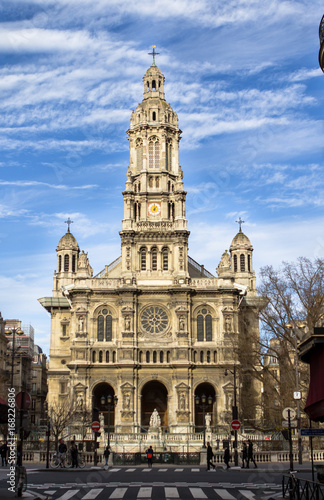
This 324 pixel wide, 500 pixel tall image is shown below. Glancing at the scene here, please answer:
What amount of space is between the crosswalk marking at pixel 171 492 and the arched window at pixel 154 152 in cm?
6310

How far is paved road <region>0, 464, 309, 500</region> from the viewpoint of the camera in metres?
23.7

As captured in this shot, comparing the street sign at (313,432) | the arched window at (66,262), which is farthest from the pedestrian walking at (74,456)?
the arched window at (66,262)

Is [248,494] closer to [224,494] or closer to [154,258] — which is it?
[224,494]

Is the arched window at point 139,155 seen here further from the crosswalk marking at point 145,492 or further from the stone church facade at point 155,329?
the crosswalk marking at point 145,492

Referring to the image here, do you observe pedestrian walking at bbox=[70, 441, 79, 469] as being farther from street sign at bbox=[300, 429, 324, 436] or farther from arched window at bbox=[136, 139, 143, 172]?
arched window at bbox=[136, 139, 143, 172]

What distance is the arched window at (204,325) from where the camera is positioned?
77562 mm

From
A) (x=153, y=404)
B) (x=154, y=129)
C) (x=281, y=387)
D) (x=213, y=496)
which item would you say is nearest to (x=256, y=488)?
(x=213, y=496)

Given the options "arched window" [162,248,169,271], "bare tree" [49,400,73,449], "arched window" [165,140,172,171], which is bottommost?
"bare tree" [49,400,73,449]

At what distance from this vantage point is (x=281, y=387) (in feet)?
159

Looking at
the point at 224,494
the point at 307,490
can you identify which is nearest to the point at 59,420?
the point at 224,494

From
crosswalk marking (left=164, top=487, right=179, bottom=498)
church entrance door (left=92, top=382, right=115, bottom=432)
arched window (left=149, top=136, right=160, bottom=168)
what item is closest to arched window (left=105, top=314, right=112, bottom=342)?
church entrance door (left=92, top=382, right=115, bottom=432)

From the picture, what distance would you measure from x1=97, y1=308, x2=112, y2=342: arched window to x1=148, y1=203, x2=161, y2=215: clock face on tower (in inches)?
524

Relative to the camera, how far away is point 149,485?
90.6ft

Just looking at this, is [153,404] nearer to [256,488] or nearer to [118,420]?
[118,420]
